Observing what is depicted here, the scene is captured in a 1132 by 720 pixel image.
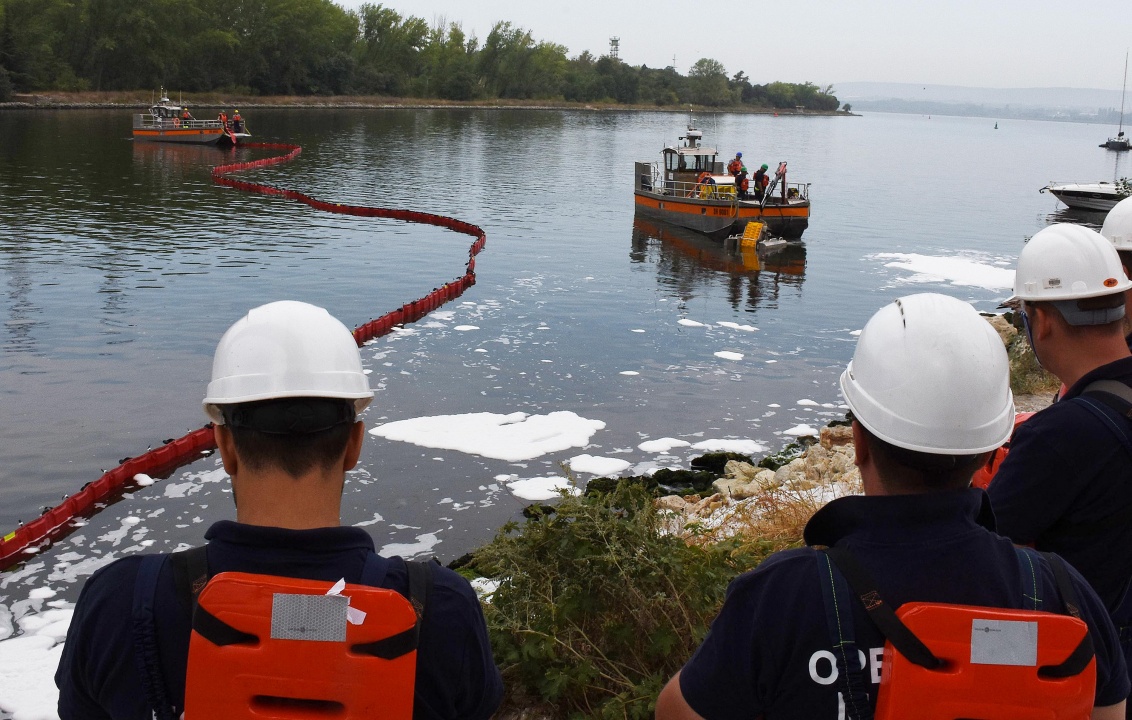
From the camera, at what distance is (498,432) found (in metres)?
12.7

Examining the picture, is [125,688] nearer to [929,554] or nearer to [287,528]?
[287,528]

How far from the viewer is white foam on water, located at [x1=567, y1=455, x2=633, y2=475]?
11.6 meters

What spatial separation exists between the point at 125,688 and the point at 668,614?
120 inches

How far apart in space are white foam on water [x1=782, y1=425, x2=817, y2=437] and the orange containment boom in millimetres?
11670

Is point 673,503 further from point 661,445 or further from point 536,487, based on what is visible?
point 661,445

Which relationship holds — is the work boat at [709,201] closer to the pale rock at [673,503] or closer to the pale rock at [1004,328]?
the pale rock at [1004,328]

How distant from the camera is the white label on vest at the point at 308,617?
6.16 ft

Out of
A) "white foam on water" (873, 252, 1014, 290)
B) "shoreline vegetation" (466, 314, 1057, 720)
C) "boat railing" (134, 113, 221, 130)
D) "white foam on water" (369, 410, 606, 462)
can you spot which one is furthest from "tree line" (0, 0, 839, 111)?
"shoreline vegetation" (466, 314, 1057, 720)

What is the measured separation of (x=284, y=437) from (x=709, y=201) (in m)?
30.6

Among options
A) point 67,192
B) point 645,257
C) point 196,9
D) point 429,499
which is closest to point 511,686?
point 429,499

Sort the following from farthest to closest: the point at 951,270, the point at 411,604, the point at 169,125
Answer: the point at 169,125 → the point at 951,270 → the point at 411,604

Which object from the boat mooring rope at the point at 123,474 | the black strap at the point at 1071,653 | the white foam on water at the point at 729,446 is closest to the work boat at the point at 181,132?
the boat mooring rope at the point at 123,474

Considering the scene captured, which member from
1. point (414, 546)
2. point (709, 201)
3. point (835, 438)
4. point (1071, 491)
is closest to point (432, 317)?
point (835, 438)

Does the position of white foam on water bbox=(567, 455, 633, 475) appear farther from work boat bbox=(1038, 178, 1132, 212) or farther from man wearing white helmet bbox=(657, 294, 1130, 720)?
work boat bbox=(1038, 178, 1132, 212)
